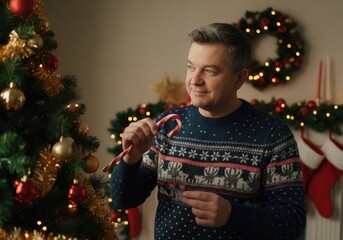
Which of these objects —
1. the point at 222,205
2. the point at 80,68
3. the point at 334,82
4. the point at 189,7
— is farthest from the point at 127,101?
the point at 222,205

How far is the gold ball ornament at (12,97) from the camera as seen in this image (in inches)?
44.3

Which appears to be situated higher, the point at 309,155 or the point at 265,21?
the point at 265,21

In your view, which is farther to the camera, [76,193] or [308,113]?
[308,113]

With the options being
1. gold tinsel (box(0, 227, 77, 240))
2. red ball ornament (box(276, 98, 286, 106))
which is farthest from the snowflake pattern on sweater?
red ball ornament (box(276, 98, 286, 106))

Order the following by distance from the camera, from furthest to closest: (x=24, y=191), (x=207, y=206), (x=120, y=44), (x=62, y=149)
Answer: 1. (x=120, y=44)
2. (x=207, y=206)
3. (x=62, y=149)
4. (x=24, y=191)

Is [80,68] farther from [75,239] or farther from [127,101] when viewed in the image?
[75,239]

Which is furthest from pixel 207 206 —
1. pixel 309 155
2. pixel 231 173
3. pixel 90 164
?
pixel 309 155

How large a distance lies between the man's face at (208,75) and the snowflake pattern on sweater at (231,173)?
12cm

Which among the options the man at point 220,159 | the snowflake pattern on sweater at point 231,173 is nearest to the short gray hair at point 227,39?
the man at point 220,159

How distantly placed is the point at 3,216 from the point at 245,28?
2384 millimetres

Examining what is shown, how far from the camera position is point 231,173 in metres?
1.52

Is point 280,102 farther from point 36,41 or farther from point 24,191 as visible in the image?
point 24,191

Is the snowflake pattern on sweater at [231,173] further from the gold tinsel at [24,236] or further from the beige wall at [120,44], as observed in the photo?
the beige wall at [120,44]

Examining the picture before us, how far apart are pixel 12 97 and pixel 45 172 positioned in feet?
0.63
